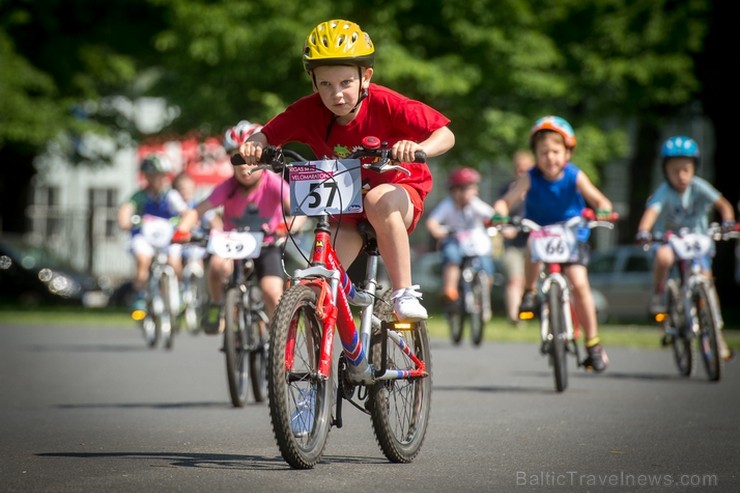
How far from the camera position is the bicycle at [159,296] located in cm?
1595

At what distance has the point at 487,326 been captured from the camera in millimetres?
21625

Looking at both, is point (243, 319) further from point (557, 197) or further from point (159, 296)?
point (159, 296)

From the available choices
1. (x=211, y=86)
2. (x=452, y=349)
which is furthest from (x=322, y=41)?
(x=211, y=86)

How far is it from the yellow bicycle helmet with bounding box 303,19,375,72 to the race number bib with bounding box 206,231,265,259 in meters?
3.44

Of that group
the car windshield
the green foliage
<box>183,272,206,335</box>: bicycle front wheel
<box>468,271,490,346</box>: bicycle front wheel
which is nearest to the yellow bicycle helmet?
<box>468,271,490,346</box>: bicycle front wheel


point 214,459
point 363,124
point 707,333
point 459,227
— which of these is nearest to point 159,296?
point 459,227

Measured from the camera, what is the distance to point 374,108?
6.95m

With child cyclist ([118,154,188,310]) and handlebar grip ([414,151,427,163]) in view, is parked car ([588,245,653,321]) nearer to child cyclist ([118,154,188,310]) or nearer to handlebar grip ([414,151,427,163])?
child cyclist ([118,154,188,310])

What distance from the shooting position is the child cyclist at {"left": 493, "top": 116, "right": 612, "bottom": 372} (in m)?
11.0

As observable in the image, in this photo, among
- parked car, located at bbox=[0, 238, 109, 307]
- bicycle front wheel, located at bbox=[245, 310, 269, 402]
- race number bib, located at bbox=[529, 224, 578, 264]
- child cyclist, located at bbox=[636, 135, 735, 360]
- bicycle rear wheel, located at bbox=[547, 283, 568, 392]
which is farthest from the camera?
parked car, located at bbox=[0, 238, 109, 307]

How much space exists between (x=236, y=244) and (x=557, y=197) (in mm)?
2701

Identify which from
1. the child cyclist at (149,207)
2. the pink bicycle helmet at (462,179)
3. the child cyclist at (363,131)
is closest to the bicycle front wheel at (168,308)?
the child cyclist at (149,207)

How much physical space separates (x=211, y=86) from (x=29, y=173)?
11.3 metres

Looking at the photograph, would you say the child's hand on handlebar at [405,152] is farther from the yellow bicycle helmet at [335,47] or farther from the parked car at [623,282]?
the parked car at [623,282]
